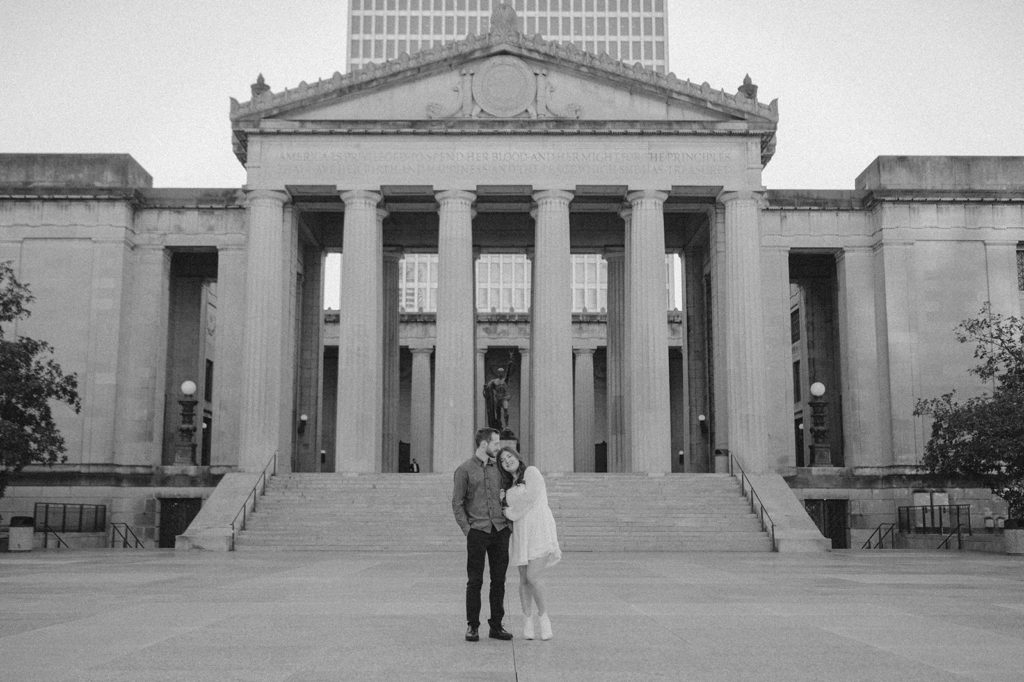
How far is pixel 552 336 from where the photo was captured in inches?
1619

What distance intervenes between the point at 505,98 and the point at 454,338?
9403mm

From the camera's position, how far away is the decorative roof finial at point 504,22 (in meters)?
42.6

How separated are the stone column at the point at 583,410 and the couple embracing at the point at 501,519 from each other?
37.4 m

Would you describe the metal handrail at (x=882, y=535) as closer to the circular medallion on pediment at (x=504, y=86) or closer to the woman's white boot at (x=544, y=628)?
the circular medallion on pediment at (x=504, y=86)

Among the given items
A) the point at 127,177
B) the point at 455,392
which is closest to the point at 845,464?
the point at 455,392

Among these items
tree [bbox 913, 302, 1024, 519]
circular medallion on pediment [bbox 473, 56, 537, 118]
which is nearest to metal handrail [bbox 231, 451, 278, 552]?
circular medallion on pediment [bbox 473, 56, 537, 118]

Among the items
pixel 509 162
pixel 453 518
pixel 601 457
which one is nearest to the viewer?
pixel 453 518

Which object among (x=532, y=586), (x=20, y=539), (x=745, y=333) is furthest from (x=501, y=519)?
(x=745, y=333)

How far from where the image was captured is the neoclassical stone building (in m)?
41.2

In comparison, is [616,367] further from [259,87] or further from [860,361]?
[259,87]

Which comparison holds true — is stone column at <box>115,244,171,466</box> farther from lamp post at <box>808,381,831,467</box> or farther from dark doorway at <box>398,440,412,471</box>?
lamp post at <box>808,381,831,467</box>

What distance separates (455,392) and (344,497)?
6.36m

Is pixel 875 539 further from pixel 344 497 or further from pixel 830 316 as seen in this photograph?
pixel 344 497

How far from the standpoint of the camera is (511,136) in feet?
Answer: 138
